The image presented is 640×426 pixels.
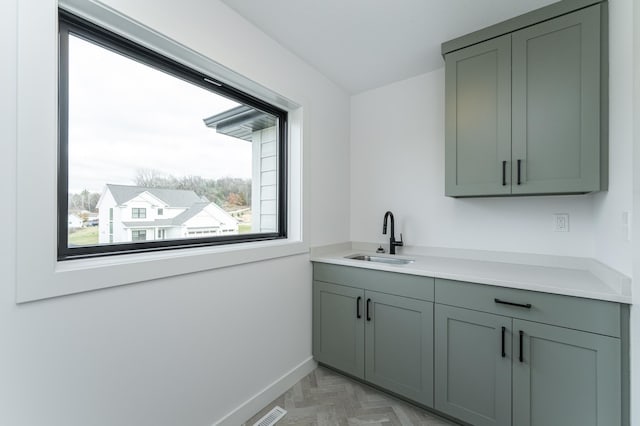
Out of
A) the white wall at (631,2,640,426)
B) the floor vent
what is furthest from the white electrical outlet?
the floor vent

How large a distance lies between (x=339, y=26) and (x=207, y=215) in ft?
4.96

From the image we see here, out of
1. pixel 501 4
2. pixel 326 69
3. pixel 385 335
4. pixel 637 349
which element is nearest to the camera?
pixel 637 349

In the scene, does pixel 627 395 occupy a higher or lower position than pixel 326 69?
lower

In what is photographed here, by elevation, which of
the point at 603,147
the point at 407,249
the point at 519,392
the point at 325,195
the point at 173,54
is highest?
the point at 173,54

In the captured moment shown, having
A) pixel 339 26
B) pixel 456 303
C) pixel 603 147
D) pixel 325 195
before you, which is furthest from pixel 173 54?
pixel 603 147

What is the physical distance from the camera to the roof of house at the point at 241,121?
186 centimetres

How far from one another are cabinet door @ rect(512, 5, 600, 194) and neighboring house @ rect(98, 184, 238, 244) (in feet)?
6.35

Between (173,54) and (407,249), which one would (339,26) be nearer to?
(173,54)

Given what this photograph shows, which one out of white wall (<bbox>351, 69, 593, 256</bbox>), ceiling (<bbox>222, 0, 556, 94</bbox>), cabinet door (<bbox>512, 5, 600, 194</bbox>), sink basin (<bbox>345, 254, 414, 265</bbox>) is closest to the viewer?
cabinet door (<bbox>512, 5, 600, 194</bbox>)

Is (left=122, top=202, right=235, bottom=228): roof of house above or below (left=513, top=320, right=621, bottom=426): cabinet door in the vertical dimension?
above

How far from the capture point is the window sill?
3.26 feet

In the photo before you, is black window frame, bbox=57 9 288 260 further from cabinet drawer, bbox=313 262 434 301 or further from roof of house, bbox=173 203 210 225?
cabinet drawer, bbox=313 262 434 301

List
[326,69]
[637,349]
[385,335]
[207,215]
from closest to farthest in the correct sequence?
[637,349], [207,215], [385,335], [326,69]

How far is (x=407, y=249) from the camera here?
252 centimetres
